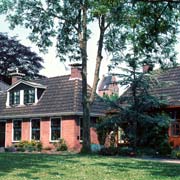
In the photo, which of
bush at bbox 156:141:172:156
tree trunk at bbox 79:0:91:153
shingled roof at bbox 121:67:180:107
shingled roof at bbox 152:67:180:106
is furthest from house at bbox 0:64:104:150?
bush at bbox 156:141:172:156

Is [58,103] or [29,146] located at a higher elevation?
[58,103]

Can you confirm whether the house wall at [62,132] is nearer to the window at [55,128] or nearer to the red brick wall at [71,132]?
the red brick wall at [71,132]

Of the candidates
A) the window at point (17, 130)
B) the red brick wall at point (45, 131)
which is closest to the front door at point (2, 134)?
the window at point (17, 130)

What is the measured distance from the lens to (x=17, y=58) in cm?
6012

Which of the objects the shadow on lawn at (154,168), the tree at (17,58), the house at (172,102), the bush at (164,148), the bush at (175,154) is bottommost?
the shadow on lawn at (154,168)

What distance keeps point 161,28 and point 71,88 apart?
2564cm

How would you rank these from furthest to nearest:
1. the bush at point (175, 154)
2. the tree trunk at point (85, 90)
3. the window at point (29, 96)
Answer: the window at point (29, 96) < the tree trunk at point (85, 90) < the bush at point (175, 154)

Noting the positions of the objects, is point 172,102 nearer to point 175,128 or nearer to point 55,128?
point 175,128

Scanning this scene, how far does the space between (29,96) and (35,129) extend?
3434 millimetres

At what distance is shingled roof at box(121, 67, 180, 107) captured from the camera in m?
28.8

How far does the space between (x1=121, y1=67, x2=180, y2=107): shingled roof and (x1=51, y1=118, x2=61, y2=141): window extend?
7.17 meters

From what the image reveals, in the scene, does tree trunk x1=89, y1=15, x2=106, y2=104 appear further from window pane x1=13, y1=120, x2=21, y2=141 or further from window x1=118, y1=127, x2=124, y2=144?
window pane x1=13, y1=120, x2=21, y2=141

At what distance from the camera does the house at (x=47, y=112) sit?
119 ft

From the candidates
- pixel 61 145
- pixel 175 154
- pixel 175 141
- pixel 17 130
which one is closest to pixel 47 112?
pixel 61 145
